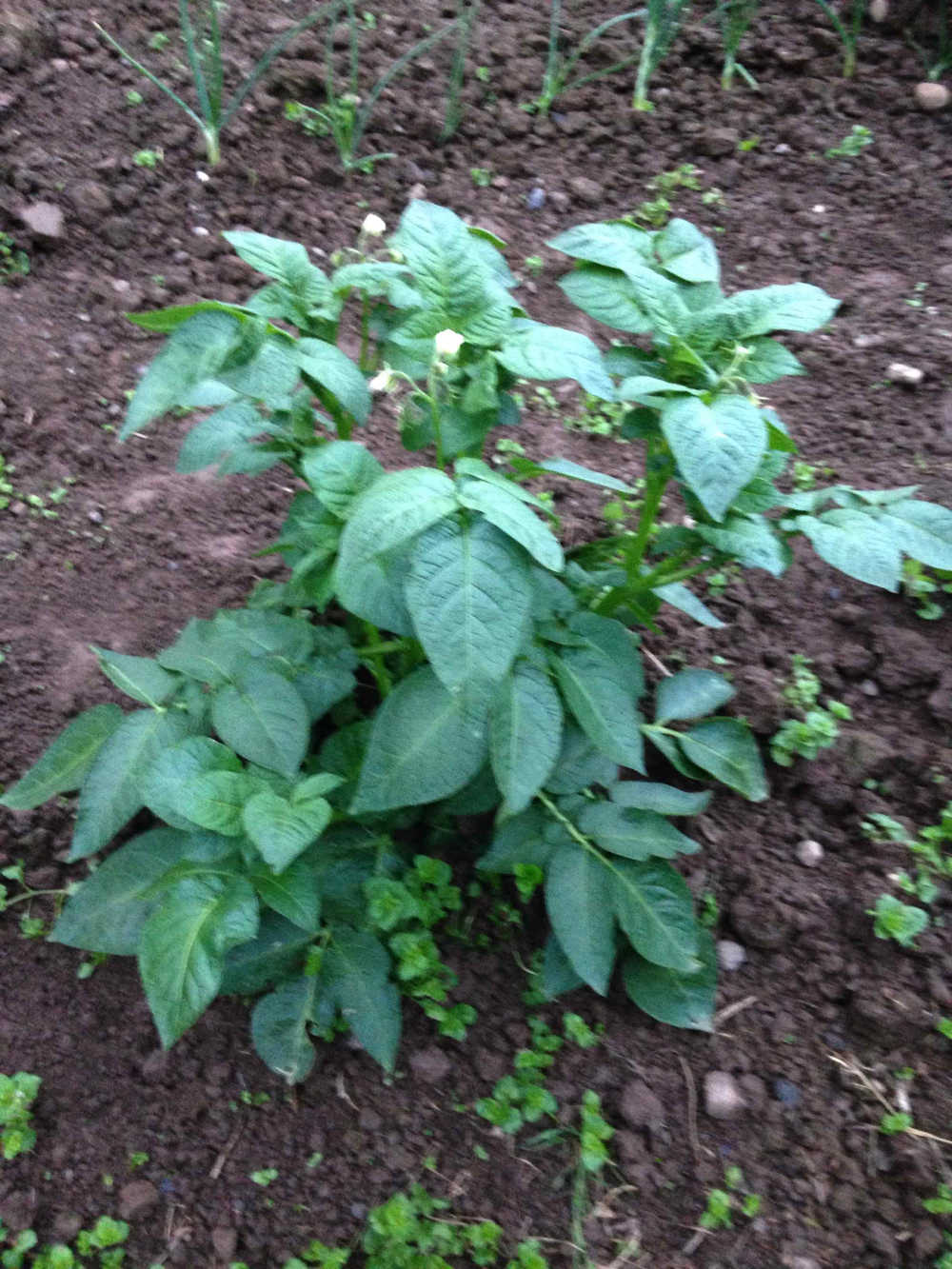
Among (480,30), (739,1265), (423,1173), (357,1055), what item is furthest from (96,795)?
(480,30)

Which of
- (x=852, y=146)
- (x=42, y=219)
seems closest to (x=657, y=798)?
(x=42, y=219)

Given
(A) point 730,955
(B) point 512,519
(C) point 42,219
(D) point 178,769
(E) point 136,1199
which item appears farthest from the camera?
(C) point 42,219

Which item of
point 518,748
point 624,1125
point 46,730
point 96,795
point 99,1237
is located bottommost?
point 99,1237

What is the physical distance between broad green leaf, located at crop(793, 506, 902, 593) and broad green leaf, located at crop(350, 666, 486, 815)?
1.98 ft

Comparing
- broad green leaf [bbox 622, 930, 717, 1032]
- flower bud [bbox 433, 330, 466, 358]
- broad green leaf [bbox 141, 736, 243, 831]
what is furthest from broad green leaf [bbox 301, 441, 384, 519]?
broad green leaf [bbox 622, 930, 717, 1032]

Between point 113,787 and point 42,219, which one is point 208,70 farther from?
point 113,787

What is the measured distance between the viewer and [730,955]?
1964 mm

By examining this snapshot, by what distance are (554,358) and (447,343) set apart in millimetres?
176

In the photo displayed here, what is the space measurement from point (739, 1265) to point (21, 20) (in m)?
3.63

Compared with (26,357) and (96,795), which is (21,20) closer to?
(26,357)

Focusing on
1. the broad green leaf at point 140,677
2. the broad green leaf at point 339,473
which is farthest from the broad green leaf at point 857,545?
the broad green leaf at point 140,677

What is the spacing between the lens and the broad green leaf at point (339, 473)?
152cm

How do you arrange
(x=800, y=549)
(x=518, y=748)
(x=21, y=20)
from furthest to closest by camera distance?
(x=21, y=20)
(x=800, y=549)
(x=518, y=748)

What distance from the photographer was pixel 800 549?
2.48 meters
